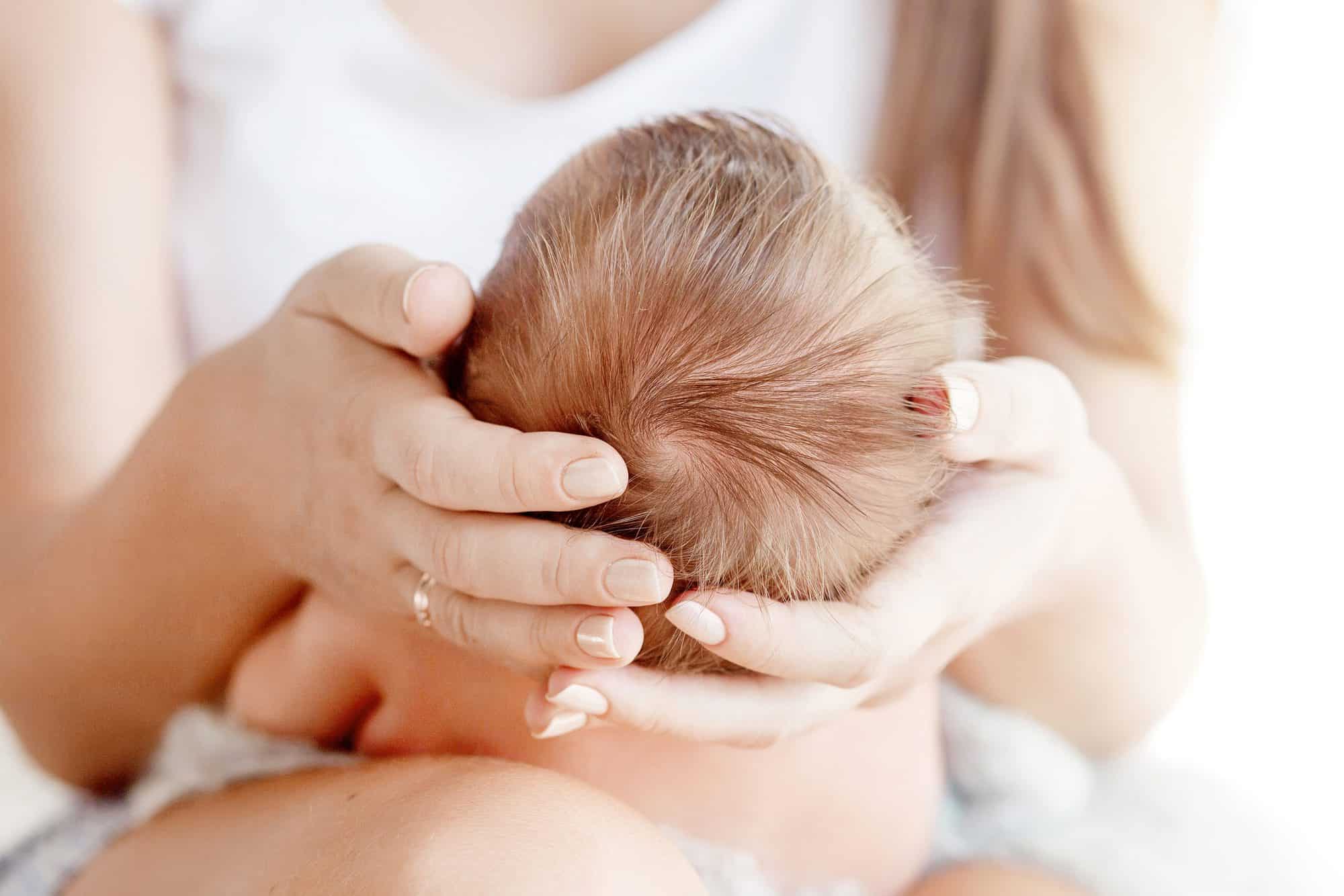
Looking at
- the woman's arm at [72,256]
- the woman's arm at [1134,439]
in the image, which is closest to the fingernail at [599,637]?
the woman's arm at [1134,439]

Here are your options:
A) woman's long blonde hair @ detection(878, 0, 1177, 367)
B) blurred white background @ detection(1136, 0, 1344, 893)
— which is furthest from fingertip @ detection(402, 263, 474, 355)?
blurred white background @ detection(1136, 0, 1344, 893)

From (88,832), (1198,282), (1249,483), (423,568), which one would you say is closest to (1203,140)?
(1198,282)

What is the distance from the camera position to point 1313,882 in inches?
30.4

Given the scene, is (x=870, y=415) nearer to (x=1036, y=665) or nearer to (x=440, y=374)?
(x=440, y=374)

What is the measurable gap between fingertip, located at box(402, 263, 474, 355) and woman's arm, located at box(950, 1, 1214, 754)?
493 mm

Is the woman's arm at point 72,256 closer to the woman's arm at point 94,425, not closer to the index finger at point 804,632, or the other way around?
the woman's arm at point 94,425

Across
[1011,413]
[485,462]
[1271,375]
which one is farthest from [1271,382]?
[485,462]

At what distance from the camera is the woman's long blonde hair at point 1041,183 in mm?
975

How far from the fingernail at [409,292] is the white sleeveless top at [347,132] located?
493 mm

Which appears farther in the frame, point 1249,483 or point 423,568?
point 1249,483

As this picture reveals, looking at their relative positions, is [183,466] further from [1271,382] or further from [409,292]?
[1271,382]

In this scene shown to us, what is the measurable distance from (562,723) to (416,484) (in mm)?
139

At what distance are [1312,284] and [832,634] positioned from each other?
989mm

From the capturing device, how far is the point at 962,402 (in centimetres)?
52
